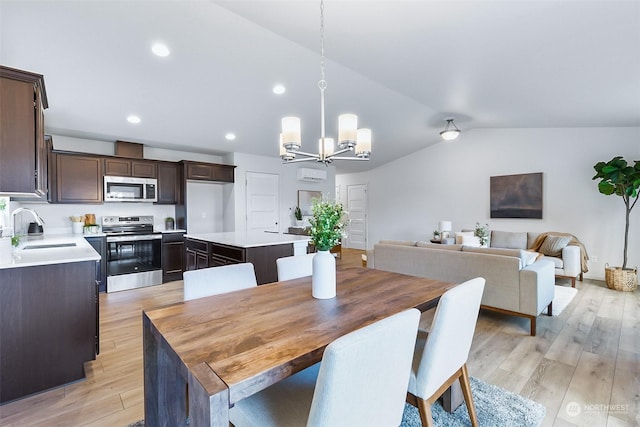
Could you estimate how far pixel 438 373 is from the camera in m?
1.30

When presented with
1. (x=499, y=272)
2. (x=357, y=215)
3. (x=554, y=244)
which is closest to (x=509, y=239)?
(x=554, y=244)

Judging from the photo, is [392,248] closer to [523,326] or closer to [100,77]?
[523,326]

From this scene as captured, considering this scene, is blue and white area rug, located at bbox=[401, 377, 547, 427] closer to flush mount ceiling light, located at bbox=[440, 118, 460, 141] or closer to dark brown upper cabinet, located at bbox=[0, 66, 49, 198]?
dark brown upper cabinet, located at bbox=[0, 66, 49, 198]

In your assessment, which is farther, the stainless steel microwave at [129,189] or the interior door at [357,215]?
the interior door at [357,215]

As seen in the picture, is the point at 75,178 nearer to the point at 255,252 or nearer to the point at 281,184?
the point at 255,252

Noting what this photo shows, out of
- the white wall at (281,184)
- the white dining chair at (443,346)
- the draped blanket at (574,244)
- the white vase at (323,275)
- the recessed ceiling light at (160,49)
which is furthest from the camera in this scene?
the white wall at (281,184)

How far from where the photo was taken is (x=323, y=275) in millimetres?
1574

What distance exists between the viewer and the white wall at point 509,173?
187 inches

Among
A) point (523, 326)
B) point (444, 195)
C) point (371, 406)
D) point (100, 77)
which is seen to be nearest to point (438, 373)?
point (371, 406)

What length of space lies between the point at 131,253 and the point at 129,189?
3.40ft

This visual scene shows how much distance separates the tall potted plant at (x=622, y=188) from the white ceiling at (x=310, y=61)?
2.35 ft

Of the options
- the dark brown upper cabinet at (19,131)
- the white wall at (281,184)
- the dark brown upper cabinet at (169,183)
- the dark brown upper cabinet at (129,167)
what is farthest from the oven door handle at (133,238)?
the dark brown upper cabinet at (19,131)

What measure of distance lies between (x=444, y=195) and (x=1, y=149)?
277 inches

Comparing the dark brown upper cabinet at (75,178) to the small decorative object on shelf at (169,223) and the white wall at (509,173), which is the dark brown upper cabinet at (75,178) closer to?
the small decorative object on shelf at (169,223)
